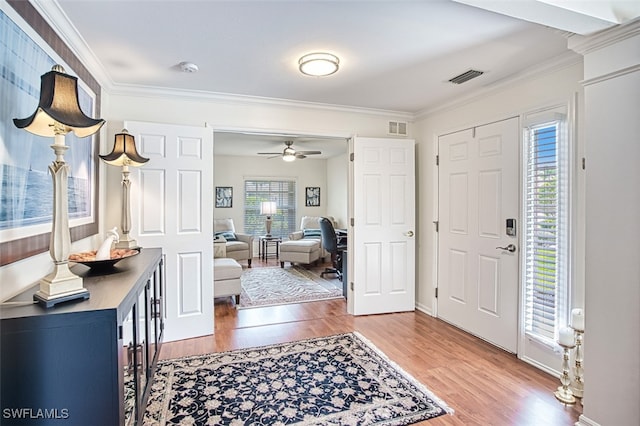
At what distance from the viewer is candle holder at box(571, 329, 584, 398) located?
2.22m

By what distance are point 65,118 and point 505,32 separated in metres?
2.38

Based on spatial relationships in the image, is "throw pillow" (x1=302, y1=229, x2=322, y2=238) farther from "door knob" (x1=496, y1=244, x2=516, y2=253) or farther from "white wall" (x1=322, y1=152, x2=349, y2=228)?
"door knob" (x1=496, y1=244, x2=516, y2=253)

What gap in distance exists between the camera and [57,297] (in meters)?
1.15

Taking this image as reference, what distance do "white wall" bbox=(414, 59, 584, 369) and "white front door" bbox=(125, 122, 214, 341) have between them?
240 cm

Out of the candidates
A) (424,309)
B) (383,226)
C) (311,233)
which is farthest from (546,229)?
(311,233)

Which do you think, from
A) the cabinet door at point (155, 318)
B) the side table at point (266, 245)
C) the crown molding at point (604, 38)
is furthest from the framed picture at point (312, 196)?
the crown molding at point (604, 38)

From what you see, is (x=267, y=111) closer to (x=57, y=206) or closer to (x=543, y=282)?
(x=57, y=206)

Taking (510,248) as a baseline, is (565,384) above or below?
below

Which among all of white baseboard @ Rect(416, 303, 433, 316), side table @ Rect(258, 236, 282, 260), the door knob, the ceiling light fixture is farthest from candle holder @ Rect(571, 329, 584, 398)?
side table @ Rect(258, 236, 282, 260)

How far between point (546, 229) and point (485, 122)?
1126 mm

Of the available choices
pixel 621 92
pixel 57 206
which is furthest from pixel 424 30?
pixel 57 206

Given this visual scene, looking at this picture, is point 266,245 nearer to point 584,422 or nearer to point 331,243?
point 331,243

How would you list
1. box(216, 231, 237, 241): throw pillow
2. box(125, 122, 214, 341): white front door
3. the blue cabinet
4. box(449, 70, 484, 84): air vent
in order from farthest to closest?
box(216, 231, 237, 241): throw pillow
box(125, 122, 214, 341): white front door
box(449, 70, 484, 84): air vent
the blue cabinet

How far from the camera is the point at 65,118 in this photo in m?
1.21
